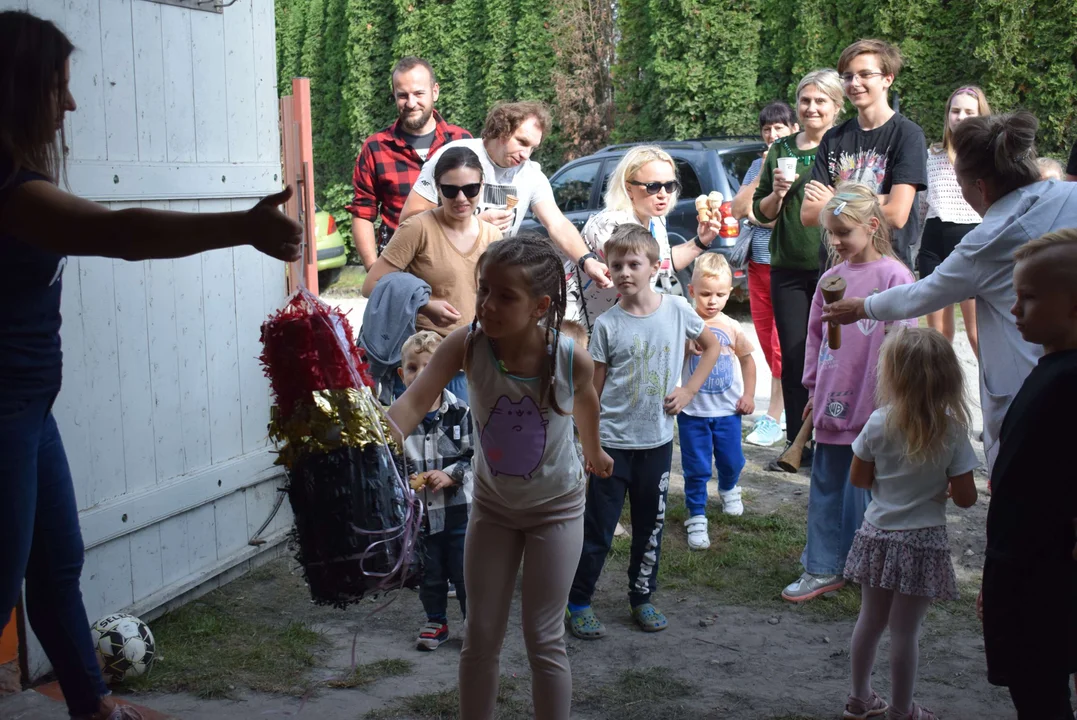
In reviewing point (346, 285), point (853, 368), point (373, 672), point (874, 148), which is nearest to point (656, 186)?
point (874, 148)

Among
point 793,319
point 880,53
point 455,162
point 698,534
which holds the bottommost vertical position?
point 698,534

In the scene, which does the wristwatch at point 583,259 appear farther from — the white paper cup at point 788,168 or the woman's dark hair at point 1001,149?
the woman's dark hair at point 1001,149

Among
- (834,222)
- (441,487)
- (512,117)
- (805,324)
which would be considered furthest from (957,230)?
(441,487)

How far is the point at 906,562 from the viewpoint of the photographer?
3.13 meters

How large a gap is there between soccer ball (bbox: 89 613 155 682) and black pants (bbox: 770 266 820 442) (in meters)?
3.40

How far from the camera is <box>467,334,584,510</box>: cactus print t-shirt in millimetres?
2758

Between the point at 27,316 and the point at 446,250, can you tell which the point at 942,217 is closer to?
the point at 446,250

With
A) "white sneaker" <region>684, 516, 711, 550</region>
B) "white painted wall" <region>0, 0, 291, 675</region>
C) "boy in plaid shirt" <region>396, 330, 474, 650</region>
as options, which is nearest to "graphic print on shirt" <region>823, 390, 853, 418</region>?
"white sneaker" <region>684, 516, 711, 550</region>

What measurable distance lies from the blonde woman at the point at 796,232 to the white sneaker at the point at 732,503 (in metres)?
0.59

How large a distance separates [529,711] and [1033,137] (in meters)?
2.29

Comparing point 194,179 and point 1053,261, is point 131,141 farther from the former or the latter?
point 1053,261

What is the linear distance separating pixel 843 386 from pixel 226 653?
248 cm

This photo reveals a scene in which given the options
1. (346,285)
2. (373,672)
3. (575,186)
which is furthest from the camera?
(346,285)

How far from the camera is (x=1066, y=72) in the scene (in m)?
10.0
